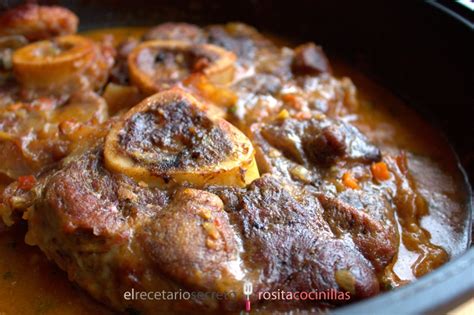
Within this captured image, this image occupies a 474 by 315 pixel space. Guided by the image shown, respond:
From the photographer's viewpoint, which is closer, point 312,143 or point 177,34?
point 312,143

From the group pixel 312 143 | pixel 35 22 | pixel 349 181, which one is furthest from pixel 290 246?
pixel 35 22

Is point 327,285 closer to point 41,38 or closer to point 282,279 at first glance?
point 282,279

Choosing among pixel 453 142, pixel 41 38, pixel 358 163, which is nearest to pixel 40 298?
pixel 358 163

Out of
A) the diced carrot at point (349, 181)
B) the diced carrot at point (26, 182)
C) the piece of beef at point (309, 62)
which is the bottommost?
the diced carrot at point (26, 182)

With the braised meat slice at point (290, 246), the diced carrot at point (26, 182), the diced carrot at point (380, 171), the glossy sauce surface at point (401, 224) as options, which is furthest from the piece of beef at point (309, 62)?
the diced carrot at point (26, 182)

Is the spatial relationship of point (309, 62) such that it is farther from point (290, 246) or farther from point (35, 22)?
point (35, 22)

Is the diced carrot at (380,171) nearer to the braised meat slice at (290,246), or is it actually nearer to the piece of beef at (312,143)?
the piece of beef at (312,143)

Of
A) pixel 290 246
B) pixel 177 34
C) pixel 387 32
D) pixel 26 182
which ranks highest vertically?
pixel 387 32
